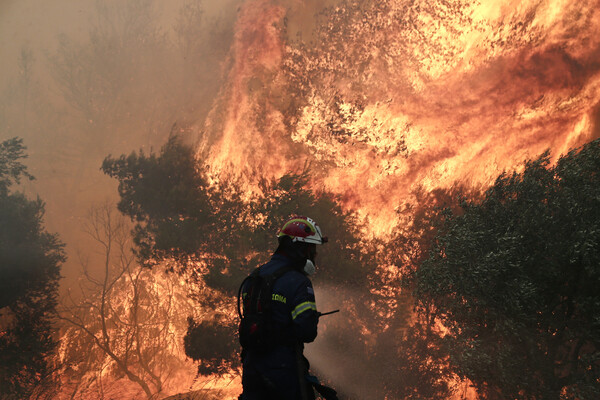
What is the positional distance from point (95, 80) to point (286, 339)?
105 feet

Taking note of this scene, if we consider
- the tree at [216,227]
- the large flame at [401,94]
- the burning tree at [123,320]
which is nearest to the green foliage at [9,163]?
the tree at [216,227]

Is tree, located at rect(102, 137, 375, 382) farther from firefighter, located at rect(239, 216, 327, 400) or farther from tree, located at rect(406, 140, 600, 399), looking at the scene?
firefighter, located at rect(239, 216, 327, 400)

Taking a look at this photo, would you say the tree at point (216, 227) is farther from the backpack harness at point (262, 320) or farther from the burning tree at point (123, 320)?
the backpack harness at point (262, 320)

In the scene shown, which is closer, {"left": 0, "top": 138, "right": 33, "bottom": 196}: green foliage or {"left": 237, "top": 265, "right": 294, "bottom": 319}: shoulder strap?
{"left": 237, "top": 265, "right": 294, "bottom": 319}: shoulder strap

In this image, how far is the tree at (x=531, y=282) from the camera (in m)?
12.6

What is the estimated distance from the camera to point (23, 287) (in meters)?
21.7

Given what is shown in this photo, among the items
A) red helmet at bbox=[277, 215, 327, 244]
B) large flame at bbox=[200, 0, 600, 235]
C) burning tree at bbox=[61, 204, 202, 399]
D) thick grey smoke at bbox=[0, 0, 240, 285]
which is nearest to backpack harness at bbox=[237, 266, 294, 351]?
red helmet at bbox=[277, 215, 327, 244]

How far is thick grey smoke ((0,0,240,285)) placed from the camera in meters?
28.7

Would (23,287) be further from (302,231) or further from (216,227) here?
(302,231)

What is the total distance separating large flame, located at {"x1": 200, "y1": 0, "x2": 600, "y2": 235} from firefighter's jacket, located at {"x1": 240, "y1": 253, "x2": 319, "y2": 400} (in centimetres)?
1902

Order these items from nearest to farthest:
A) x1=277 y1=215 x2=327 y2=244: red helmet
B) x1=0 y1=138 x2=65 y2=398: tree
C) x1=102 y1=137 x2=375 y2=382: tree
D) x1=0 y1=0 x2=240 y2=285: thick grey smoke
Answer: x1=277 y1=215 x2=327 y2=244: red helmet, x1=0 y1=138 x2=65 y2=398: tree, x1=102 y1=137 x2=375 y2=382: tree, x1=0 y1=0 x2=240 y2=285: thick grey smoke

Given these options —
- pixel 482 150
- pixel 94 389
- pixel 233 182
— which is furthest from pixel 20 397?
pixel 482 150

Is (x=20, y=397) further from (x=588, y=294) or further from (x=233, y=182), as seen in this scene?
(x=588, y=294)

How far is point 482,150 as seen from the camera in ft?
77.4
